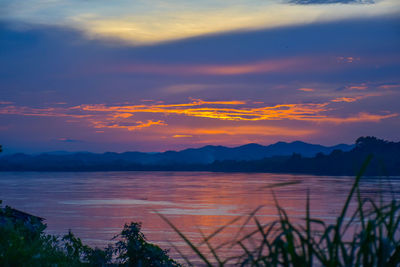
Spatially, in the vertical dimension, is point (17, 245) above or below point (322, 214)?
above

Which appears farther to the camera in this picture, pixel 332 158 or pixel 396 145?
pixel 332 158

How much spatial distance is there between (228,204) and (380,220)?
5399 cm

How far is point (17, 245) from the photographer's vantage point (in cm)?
632

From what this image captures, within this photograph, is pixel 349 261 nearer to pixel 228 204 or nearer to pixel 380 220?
pixel 380 220

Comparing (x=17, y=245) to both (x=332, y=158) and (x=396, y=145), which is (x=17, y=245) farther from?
(x=332, y=158)

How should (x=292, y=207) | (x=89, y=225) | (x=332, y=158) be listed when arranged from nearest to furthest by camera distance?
(x=89, y=225) < (x=292, y=207) < (x=332, y=158)

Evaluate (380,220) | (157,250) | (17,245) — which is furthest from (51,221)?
(380,220)

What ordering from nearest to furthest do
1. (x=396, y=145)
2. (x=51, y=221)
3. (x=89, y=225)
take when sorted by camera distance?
(x=89, y=225) < (x=51, y=221) < (x=396, y=145)

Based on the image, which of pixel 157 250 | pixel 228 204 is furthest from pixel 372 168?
pixel 157 250

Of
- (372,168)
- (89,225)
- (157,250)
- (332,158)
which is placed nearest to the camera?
(157,250)

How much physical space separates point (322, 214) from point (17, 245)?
4190 cm

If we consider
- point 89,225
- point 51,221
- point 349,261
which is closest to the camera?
point 349,261

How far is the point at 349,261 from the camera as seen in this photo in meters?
2.76

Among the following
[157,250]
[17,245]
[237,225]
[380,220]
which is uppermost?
[380,220]
